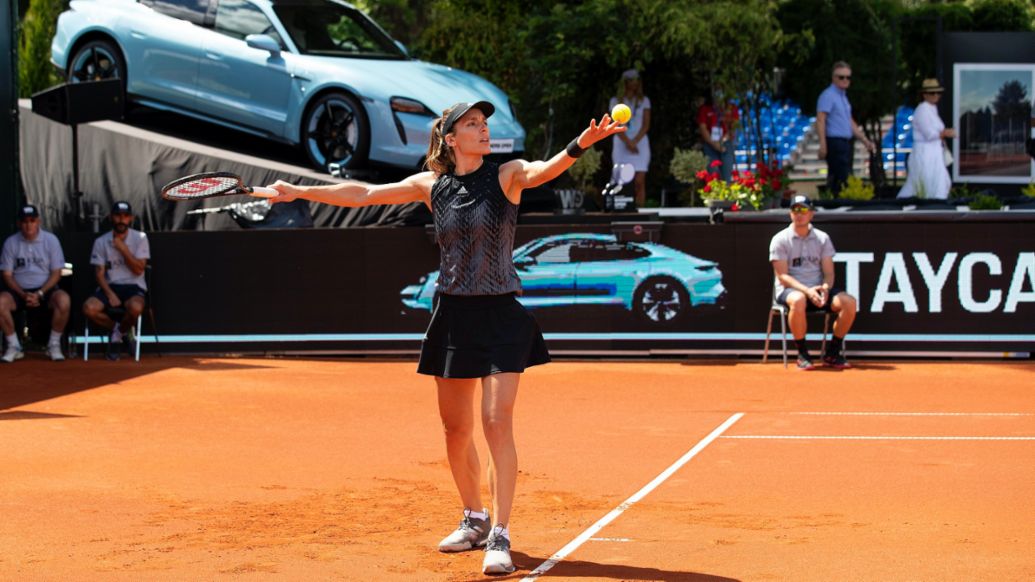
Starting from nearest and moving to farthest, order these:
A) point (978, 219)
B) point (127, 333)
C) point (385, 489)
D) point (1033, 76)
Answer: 1. point (385, 489)
2. point (978, 219)
3. point (127, 333)
4. point (1033, 76)

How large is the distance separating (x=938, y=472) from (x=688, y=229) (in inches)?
275

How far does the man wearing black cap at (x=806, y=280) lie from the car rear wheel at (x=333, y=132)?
5.06 m

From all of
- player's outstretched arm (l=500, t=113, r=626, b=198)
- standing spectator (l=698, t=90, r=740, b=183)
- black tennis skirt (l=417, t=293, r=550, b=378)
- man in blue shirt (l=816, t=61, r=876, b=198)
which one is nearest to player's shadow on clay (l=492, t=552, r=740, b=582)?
black tennis skirt (l=417, t=293, r=550, b=378)

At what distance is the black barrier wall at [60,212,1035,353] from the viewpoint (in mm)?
15570

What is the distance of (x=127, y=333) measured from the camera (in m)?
16.5

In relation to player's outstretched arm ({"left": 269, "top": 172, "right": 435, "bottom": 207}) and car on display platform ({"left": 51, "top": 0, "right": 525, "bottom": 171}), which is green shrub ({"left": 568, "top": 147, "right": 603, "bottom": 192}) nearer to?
car on display platform ({"left": 51, "top": 0, "right": 525, "bottom": 171})

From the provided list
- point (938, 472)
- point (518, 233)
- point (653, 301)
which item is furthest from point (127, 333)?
point (938, 472)

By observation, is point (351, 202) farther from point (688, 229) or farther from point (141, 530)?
point (688, 229)

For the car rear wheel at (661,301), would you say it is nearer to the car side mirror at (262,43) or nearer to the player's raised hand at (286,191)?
the car side mirror at (262,43)

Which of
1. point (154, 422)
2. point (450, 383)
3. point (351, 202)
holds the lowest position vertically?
point (154, 422)

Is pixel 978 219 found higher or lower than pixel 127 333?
higher

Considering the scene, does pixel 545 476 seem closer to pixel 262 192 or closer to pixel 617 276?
pixel 262 192

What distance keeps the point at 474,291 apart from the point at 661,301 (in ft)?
30.4

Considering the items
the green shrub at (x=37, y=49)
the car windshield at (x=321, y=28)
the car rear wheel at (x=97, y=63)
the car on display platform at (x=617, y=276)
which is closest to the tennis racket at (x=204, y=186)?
the car on display platform at (x=617, y=276)
